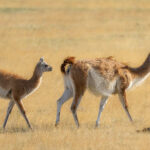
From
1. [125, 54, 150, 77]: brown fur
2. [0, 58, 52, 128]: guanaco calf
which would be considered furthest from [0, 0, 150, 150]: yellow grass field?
[125, 54, 150, 77]: brown fur

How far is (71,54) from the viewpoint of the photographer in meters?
20.5

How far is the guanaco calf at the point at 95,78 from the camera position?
9.62 meters

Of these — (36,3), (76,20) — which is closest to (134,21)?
(76,20)

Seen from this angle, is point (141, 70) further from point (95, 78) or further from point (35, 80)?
point (35, 80)

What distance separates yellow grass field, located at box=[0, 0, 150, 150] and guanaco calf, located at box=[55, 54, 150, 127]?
614mm

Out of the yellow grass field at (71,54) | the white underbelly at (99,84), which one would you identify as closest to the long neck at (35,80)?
the yellow grass field at (71,54)

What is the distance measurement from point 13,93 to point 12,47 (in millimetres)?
13023

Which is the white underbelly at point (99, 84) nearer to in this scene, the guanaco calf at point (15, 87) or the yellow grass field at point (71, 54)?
the yellow grass field at point (71, 54)

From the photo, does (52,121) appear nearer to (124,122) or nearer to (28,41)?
(124,122)

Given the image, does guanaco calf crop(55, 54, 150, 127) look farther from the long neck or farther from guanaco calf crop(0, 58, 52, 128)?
guanaco calf crop(0, 58, 52, 128)

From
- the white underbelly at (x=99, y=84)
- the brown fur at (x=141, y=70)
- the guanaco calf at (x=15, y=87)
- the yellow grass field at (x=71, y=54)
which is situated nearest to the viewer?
the yellow grass field at (x=71, y=54)

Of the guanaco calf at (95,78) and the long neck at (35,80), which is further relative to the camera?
the long neck at (35,80)

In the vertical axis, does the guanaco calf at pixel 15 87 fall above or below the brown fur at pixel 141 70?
below

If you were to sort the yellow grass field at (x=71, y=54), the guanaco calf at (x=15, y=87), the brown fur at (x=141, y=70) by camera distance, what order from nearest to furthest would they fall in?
the yellow grass field at (x=71, y=54)
the guanaco calf at (x=15, y=87)
the brown fur at (x=141, y=70)
